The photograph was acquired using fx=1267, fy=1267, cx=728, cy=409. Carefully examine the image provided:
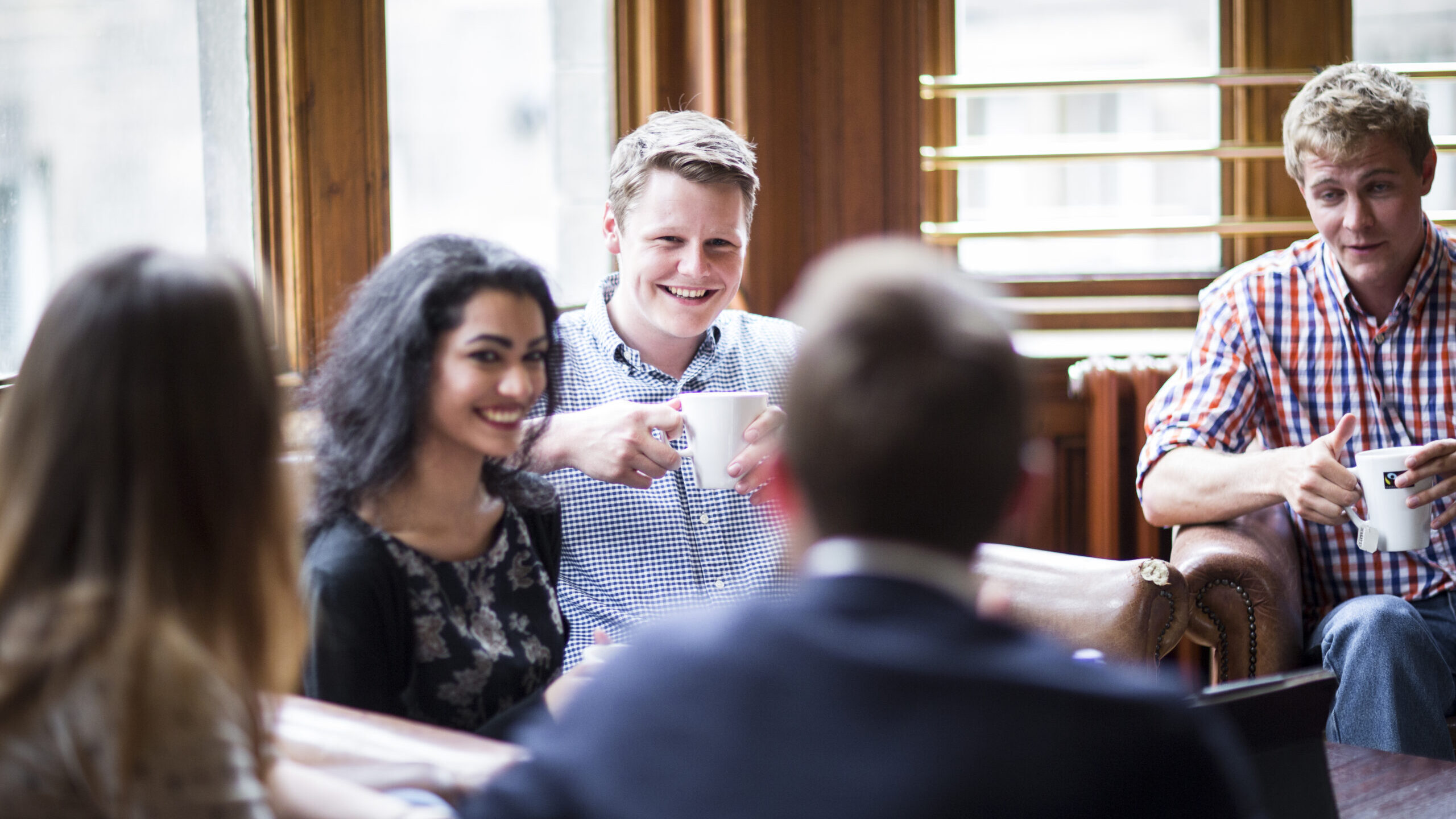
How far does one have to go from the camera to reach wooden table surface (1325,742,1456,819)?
119cm

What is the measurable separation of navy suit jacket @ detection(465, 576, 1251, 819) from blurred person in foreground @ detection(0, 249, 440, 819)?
9.5 inches

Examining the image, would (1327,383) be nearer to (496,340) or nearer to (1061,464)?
(1061,464)

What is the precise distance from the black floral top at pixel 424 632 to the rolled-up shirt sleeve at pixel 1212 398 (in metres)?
1.32

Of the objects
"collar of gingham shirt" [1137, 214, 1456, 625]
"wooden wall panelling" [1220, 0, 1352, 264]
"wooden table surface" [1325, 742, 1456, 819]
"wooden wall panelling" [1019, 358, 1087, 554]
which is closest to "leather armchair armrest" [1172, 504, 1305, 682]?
"collar of gingham shirt" [1137, 214, 1456, 625]

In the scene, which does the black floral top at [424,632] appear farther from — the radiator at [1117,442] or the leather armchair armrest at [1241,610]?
the radiator at [1117,442]

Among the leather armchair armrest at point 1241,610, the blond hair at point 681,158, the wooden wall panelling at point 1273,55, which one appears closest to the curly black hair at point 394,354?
the blond hair at point 681,158

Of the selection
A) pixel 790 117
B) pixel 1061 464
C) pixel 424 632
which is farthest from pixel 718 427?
pixel 1061 464

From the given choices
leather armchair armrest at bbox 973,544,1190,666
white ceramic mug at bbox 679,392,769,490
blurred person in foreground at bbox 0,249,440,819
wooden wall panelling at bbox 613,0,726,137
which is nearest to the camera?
blurred person in foreground at bbox 0,249,440,819

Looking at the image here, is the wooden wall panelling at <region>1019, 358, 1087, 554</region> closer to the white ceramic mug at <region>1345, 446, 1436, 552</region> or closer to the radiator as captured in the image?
the radiator

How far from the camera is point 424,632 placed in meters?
1.22

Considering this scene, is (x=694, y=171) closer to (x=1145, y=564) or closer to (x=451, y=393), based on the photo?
(x=451, y=393)

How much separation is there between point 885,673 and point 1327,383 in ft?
6.28

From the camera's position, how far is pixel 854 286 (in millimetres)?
649

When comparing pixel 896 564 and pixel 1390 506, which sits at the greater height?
pixel 896 564
